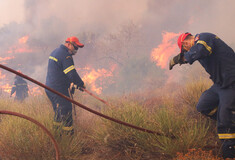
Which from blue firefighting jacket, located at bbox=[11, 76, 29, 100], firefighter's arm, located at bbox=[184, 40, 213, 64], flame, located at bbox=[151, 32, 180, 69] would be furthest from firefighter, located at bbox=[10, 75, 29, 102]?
flame, located at bbox=[151, 32, 180, 69]

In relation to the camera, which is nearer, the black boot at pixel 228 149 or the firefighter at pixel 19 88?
the black boot at pixel 228 149

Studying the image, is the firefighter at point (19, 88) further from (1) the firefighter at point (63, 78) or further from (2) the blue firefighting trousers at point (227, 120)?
(2) the blue firefighting trousers at point (227, 120)

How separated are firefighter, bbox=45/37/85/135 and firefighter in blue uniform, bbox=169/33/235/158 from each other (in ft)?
7.77

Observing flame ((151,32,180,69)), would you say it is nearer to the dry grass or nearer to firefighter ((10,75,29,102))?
firefighter ((10,75,29,102))

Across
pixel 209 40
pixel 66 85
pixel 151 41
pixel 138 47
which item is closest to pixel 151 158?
pixel 209 40

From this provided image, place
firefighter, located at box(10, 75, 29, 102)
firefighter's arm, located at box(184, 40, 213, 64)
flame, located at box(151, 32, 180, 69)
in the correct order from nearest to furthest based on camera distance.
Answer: firefighter's arm, located at box(184, 40, 213, 64), firefighter, located at box(10, 75, 29, 102), flame, located at box(151, 32, 180, 69)

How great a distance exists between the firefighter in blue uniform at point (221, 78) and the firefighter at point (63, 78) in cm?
237

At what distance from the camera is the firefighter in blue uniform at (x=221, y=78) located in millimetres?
2395

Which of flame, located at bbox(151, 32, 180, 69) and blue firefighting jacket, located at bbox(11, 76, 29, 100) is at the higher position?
flame, located at bbox(151, 32, 180, 69)

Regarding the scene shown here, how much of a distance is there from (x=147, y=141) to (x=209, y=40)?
1794 mm

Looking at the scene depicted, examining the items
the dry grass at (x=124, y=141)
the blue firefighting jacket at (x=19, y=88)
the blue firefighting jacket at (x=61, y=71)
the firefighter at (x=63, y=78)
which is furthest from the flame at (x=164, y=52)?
the dry grass at (x=124, y=141)

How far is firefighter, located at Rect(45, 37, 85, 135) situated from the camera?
3.90 meters

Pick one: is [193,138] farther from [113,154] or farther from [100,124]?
[100,124]

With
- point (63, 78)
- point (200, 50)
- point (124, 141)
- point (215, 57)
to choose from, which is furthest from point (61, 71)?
point (215, 57)
